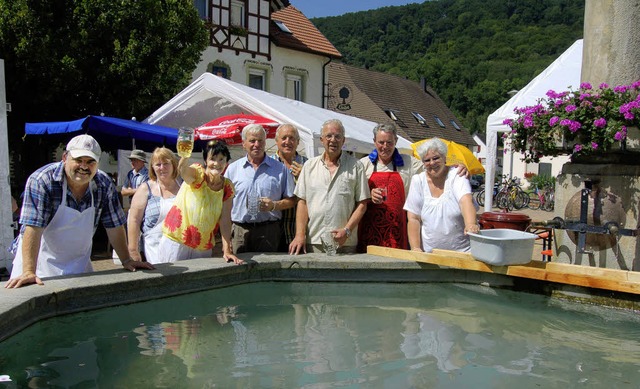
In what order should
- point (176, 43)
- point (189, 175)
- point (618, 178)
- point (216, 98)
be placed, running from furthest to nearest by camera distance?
point (176, 43) → point (216, 98) → point (618, 178) → point (189, 175)

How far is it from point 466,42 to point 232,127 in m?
78.8

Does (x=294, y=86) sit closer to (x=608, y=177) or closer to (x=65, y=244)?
(x=608, y=177)

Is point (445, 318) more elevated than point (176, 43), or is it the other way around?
point (176, 43)

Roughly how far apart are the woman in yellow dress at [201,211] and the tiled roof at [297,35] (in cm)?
1974

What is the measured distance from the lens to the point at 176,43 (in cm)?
1344

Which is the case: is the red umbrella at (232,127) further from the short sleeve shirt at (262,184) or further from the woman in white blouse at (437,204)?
the woman in white blouse at (437,204)

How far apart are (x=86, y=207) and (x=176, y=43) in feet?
35.5

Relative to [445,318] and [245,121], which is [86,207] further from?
[245,121]

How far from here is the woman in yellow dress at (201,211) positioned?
Result: 388cm

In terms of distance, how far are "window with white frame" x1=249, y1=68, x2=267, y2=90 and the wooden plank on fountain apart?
763 inches

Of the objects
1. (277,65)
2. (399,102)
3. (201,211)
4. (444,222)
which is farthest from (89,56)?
(399,102)

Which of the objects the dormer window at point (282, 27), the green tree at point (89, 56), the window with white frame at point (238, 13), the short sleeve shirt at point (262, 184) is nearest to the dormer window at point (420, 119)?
the dormer window at point (282, 27)

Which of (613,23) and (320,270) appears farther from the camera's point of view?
(613,23)

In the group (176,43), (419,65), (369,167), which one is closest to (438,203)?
(369,167)
